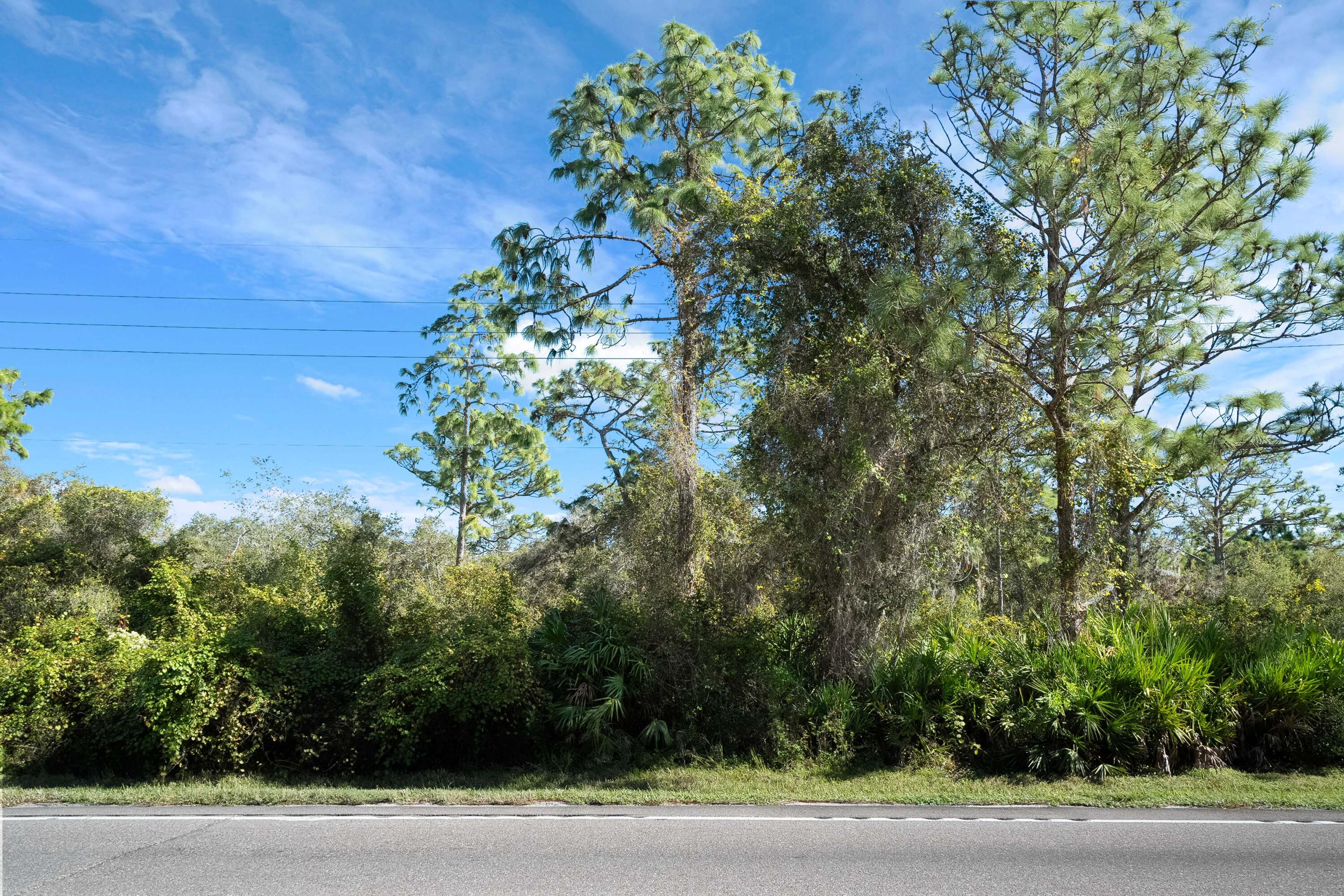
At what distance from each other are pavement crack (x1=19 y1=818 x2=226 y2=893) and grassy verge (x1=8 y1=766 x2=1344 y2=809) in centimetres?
136

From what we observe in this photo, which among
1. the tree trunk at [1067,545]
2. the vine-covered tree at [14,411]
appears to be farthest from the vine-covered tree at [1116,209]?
the vine-covered tree at [14,411]

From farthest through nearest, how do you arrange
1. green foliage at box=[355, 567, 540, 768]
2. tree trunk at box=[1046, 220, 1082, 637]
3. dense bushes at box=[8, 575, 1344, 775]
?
tree trunk at box=[1046, 220, 1082, 637], green foliage at box=[355, 567, 540, 768], dense bushes at box=[8, 575, 1344, 775]

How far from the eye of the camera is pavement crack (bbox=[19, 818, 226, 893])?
6.01m

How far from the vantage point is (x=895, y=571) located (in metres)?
11.9

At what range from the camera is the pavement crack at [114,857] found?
6.01 m

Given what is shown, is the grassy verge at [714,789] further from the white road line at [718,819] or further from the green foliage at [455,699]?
the white road line at [718,819]

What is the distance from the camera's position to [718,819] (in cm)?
805

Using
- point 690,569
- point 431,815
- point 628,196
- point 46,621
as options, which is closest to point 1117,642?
point 690,569

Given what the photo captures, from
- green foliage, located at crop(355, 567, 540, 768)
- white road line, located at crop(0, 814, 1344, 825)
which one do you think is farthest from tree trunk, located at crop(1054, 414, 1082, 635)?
green foliage, located at crop(355, 567, 540, 768)

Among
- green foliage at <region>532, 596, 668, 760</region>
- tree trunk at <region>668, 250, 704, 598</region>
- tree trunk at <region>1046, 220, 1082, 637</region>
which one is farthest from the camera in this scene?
tree trunk at <region>668, 250, 704, 598</region>

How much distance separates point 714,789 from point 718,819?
144cm

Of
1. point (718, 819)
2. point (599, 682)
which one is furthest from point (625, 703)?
point (718, 819)

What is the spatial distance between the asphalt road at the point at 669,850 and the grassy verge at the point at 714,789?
1.12 ft

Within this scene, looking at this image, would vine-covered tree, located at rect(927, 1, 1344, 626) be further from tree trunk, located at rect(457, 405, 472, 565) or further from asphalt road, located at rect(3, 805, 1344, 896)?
tree trunk, located at rect(457, 405, 472, 565)
